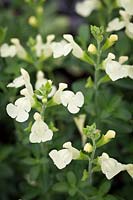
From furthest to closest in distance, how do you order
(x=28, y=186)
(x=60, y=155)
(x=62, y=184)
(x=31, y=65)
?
(x=31, y=65) < (x=28, y=186) < (x=62, y=184) < (x=60, y=155)

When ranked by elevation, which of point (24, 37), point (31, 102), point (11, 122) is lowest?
point (11, 122)

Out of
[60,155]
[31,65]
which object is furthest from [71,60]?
[60,155]

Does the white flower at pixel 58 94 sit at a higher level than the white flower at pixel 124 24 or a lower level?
lower

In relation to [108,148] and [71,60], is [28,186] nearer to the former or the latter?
[108,148]

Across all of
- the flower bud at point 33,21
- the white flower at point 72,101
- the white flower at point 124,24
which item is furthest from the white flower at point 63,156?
the flower bud at point 33,21

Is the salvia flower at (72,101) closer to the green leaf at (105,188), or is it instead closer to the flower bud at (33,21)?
the green leaf at (105,188)

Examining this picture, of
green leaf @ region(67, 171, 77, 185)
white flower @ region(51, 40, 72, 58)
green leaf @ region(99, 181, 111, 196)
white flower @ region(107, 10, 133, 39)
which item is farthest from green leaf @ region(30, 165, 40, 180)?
white flower @ region(107, 10, 133, 39)
